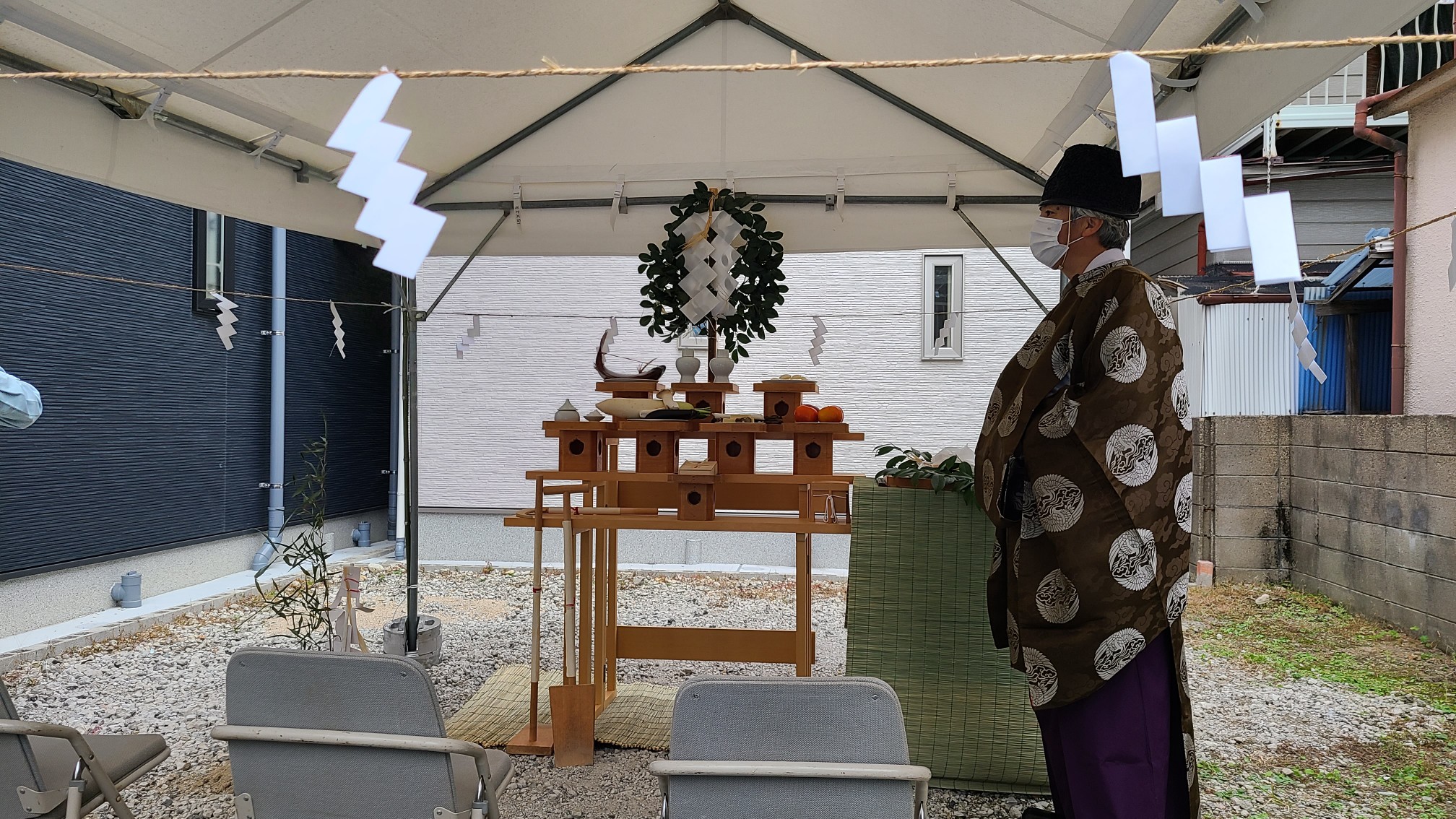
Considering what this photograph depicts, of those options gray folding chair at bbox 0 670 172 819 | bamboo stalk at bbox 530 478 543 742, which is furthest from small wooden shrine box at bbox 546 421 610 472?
gray folding chair at bbox 0 670 172 819

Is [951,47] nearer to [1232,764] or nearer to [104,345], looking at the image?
[1232,764]

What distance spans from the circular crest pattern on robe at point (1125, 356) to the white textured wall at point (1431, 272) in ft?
13.4

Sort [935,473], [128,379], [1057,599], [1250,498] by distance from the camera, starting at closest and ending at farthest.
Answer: [1057,599] < [935,473] < [128,379] < [1250,498]

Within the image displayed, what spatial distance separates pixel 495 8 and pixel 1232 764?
358 centimetres

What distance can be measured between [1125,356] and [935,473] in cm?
102

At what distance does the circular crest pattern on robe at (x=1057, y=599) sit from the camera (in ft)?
6.31

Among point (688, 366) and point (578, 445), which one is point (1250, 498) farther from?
point (578, 445)

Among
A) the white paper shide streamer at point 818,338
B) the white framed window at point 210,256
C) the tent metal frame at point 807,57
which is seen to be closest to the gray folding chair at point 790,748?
the tent metal frame at point 807,57

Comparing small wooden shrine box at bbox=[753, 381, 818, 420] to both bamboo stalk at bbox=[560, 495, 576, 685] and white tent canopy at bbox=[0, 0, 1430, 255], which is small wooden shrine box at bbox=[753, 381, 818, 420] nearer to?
bamboo stalk at bbox=[560, 495, 576, 685]

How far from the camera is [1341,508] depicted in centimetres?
521

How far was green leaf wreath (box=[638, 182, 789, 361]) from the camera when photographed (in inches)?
139

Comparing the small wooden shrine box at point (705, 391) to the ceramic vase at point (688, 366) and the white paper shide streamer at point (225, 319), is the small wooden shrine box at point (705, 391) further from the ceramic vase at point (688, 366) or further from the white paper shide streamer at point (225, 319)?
the white paper shide streamer at point (225, 319)

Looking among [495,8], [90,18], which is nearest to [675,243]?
[495,8]

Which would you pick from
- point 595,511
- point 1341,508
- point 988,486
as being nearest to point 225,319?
point 595,511
